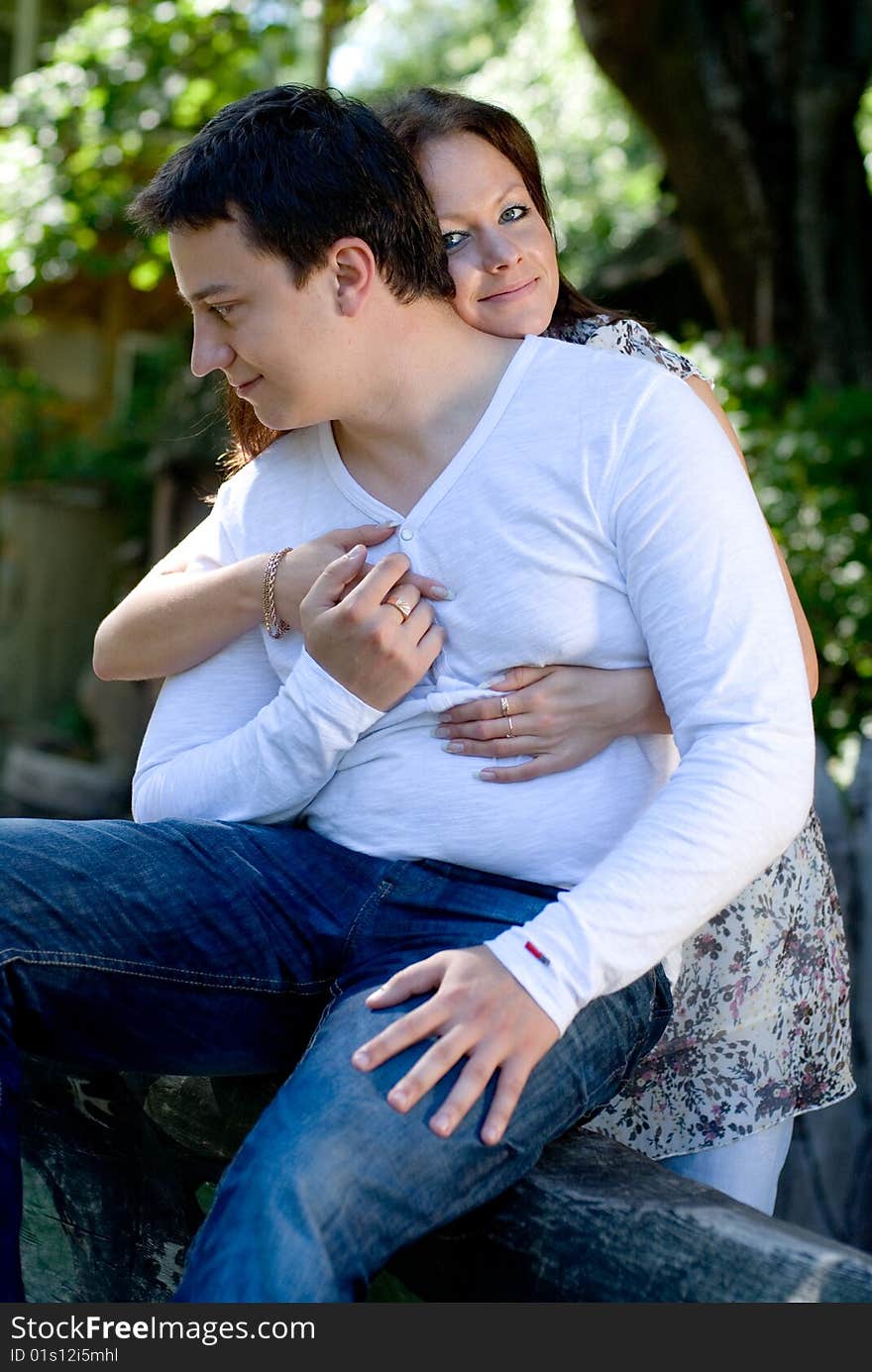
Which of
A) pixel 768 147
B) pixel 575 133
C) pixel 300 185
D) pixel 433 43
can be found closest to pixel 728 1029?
pixel 300 185

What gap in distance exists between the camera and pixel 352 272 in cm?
196

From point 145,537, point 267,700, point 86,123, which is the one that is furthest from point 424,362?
point 145,537

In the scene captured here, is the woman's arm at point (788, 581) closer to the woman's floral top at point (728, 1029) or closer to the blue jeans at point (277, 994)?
the woman's floral top at point (728, 1029)

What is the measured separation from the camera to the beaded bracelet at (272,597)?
2.07 m

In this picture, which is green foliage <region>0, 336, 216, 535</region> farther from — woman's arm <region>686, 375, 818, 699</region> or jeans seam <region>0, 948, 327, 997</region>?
jeans seam <region>0, 948, 327, 997</region>

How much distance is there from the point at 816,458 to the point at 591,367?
2676 millimetres

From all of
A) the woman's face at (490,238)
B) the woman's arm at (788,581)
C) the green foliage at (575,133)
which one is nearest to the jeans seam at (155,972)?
the woman's arm at (788,581)

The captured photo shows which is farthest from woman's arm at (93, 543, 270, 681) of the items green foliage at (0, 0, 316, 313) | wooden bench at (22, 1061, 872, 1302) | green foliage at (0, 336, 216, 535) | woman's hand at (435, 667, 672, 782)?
green foliage at (0, 336, 216, 535)

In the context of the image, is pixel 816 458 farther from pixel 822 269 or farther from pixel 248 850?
pixel 248 850

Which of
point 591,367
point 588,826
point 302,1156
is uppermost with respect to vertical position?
point 591,367

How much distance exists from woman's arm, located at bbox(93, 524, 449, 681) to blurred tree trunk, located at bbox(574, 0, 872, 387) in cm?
467

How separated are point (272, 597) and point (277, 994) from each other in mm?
537

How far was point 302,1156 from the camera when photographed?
1485mm

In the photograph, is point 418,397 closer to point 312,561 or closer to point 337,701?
point 312,561
